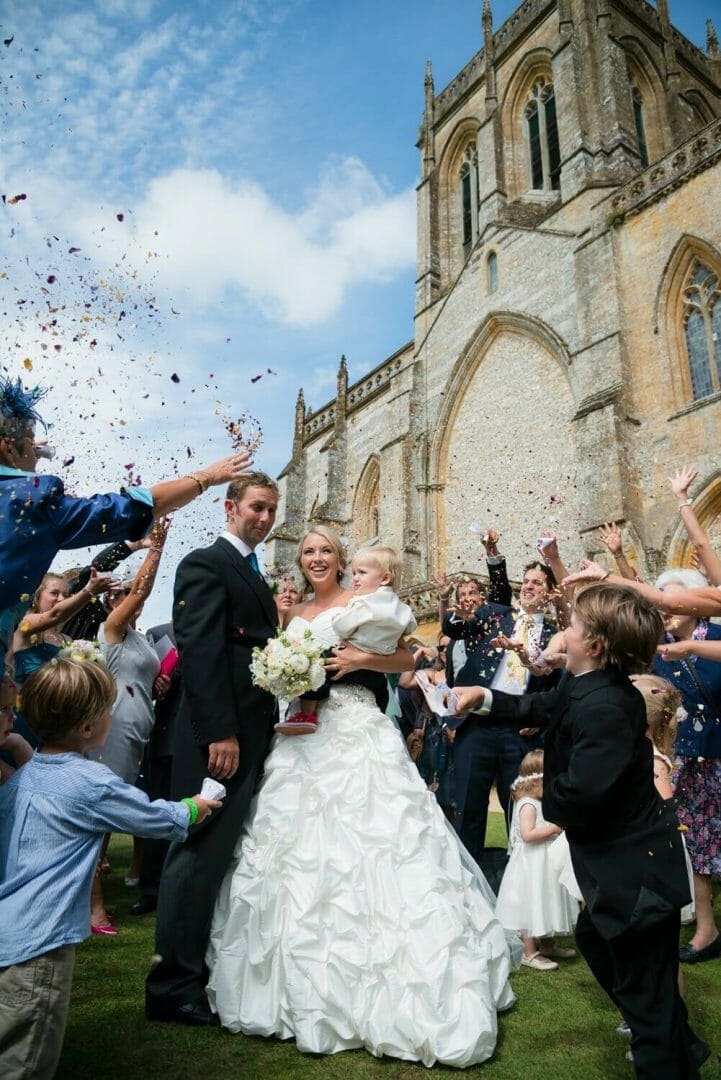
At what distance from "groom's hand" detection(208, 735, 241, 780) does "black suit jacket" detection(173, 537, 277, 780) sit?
0.12ft

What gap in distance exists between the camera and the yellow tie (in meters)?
5.09

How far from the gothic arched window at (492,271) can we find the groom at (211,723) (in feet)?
60.0

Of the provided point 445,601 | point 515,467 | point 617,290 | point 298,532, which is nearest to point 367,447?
point 298,532

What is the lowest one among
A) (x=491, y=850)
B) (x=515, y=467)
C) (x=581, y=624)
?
(x=491, y=850)

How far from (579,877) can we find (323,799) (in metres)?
1.17

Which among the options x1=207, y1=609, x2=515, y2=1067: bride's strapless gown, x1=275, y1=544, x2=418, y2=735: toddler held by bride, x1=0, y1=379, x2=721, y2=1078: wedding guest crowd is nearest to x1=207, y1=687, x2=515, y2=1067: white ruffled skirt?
x1=207, y1=609, x2=515, y2=1067: bride's strapless gown

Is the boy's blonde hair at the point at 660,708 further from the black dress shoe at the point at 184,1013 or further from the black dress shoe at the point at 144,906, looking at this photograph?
the black dress shoe at the point at 144,906

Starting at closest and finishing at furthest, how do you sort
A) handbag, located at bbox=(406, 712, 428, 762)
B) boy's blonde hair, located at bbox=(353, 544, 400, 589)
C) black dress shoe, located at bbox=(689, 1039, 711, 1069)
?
black dress shoe, located at bbox=(689, 1039, 711, 1069)
boy's blonde hair, located at bbox=(353, 544, 400, 589)
handbag, located at bbox=(406, 712, 428, 762)

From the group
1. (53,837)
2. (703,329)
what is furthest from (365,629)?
(703,329)

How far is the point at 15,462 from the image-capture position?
266 cm

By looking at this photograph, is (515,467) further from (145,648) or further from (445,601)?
(145,648)

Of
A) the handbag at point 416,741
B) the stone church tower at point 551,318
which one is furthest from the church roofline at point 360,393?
the handbag at point 416,741

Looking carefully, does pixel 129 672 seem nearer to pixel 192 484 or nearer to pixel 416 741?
pixel 192 484

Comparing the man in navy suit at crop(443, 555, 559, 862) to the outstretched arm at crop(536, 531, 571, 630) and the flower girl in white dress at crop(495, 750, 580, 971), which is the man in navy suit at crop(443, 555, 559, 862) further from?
the flower girl in white dress at crop(495, 750, 580, 971)
